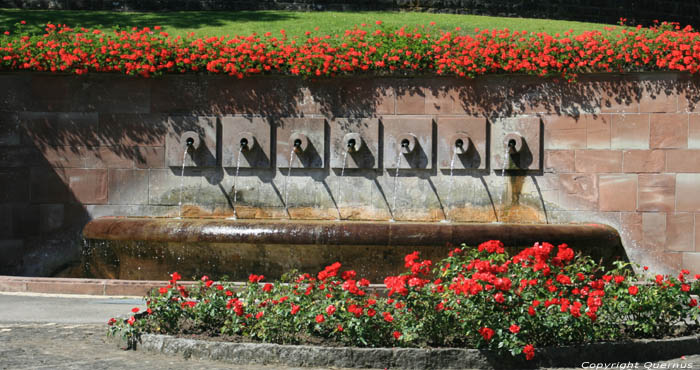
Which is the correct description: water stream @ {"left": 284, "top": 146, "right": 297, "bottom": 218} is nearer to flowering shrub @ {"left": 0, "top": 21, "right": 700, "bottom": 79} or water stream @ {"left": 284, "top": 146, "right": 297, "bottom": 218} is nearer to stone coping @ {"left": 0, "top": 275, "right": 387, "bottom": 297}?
flowering shrub @ {"left": 0, "top": 21, "right": 700, "bottom": 79}

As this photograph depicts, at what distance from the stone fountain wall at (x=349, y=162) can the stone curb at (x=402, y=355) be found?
5.52m

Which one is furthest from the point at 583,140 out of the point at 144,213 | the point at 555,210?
the point at 144,213

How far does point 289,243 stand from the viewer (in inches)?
435

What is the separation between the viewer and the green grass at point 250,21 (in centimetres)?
1567

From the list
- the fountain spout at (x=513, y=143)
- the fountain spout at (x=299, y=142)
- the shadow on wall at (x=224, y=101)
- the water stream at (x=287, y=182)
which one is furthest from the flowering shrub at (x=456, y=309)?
the shadow on wall at (x=224, y=101)

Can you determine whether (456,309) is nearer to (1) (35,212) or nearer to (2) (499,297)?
(2) (499,297)

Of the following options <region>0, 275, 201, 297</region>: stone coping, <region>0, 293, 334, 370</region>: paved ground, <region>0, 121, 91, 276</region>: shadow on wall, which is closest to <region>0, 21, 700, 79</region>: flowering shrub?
<region>0, 121, 91, 276</region>: shadow on wall

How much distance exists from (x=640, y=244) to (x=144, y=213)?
282 inches

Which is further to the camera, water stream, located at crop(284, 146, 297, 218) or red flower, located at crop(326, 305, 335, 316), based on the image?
water stream, located at crop(284, 146, 297, 218)

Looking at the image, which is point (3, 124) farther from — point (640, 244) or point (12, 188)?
point (640, 244)

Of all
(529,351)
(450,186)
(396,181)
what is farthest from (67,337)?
(450,186)

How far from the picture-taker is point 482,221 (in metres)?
12.4

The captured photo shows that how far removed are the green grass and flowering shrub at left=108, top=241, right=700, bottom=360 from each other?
820 cm

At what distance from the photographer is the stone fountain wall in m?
12.2
